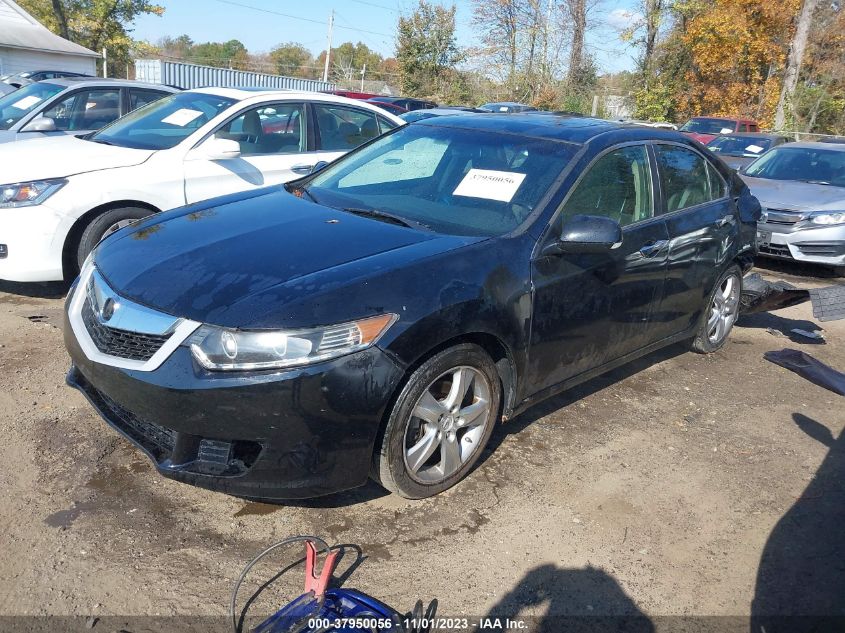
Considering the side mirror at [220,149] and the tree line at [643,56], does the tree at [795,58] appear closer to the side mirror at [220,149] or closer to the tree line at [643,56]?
the tree line at [643,56]

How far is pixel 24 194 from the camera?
527cm

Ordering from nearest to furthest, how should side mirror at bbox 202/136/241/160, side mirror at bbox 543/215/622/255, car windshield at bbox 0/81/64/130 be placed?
side mirror at bbox 543/215/622/255
side mirror at bbox 202/136/241/160
car windshield at bbox 0/81/64/130

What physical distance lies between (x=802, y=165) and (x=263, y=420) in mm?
9777

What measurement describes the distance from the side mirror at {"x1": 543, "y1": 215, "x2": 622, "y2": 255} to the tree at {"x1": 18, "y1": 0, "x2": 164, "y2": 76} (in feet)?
124

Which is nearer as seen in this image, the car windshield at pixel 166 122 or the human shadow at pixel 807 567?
the human shadow at pixel 807 567

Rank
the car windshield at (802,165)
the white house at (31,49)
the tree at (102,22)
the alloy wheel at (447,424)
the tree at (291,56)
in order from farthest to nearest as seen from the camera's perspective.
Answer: the tree at (291,56) < the tree at (102,22) < the white house at (31,49) < the car windshield at (802,165) < the alloy wheel at (447,424)

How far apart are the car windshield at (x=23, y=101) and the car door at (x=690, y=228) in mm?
7013

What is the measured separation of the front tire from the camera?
301 centimetres

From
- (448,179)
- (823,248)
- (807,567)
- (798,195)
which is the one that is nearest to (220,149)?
(448,179)

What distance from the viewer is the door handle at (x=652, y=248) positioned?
13.7 feet

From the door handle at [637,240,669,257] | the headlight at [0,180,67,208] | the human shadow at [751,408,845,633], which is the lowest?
the human shadow at [751,408,845,633]

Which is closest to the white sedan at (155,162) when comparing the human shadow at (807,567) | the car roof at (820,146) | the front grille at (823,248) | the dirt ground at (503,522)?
the dirt ground at (503,522)

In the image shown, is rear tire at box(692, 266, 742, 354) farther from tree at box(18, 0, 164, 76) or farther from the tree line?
tree at box(18, 0, 164, 76)

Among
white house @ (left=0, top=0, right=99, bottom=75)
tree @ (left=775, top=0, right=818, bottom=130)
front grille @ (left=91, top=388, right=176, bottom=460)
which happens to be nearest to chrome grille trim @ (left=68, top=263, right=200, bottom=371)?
front grille @ (left=91, top=388, right=176, bottom=460)
